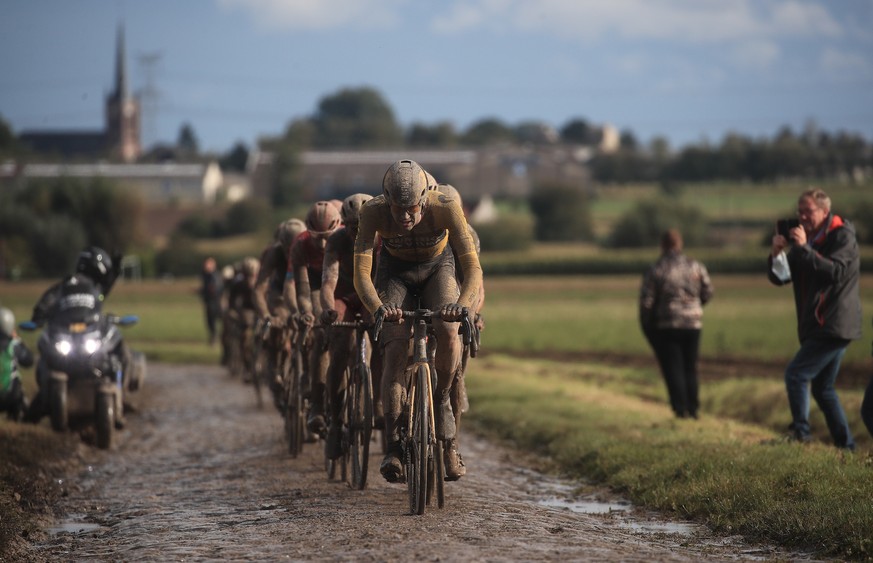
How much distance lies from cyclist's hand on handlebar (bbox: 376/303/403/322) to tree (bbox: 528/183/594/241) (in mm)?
96295

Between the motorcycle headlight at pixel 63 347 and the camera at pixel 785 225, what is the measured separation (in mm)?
7564

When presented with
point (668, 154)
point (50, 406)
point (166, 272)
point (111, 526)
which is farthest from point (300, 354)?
point (668, 154)

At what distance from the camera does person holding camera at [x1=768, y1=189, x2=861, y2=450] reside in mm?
12938

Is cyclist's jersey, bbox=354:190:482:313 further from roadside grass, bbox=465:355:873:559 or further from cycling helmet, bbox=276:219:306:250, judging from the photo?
cycling helmet, bbox=276:219:306:250

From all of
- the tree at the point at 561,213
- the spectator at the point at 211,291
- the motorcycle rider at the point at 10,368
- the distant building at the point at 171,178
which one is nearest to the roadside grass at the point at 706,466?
the motorcycle rider at the point at 10,368

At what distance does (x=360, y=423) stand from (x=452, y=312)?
2254 mm

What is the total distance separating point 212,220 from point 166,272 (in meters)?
27.6

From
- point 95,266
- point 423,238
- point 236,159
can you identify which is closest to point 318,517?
point 423,238

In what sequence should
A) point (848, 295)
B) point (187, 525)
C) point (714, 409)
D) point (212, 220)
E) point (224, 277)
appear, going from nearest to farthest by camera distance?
point (187, 525)
point (848, 295)
point (714, 409)
point (224, 277)
point (212, 220)

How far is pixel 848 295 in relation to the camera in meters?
13.1

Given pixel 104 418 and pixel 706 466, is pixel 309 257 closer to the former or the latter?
pixel 104 418

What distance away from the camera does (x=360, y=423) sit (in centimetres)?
1168

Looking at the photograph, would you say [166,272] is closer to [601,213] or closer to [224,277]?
[601,213]

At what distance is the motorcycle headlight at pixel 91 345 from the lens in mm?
15906
